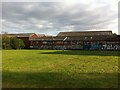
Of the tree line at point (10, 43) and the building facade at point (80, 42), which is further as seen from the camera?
the building facade at point (80, 42)

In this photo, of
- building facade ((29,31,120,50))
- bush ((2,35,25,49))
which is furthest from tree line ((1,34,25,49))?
building facade ((29,31,120,50))

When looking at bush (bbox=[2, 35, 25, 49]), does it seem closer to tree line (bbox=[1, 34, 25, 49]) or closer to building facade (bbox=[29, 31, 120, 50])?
tree line (bbox=[1, 34, 25, 49])

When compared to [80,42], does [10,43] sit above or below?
below

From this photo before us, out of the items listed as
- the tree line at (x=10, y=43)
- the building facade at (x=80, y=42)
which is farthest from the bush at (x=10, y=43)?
the building facade at (x=80, y=42)

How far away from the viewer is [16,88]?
23.2ft

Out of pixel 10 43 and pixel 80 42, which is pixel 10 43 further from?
pixel 80 42

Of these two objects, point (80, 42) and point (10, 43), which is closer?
point (10, 43)

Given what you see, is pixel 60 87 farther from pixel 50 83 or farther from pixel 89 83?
pixel 89 83

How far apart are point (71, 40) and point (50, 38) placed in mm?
7743

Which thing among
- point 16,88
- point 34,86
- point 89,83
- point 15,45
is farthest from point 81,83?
point 15,45

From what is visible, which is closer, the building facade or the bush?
the bush

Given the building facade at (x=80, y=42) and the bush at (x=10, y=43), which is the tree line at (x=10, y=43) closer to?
the bush at (x=10, y=43)

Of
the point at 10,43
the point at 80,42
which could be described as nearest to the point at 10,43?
the point at 10,43

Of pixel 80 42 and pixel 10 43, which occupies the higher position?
pixel 80 42
